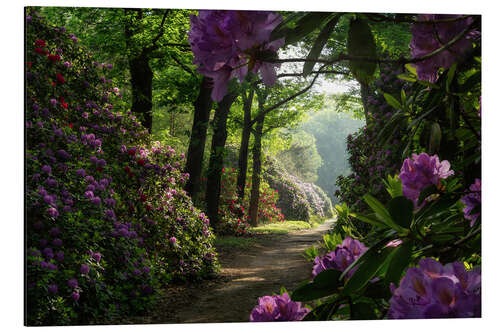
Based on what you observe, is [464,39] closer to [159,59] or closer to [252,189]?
[159,59]

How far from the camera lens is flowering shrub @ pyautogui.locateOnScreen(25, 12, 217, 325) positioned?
8.19 feet

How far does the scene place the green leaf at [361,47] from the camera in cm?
78

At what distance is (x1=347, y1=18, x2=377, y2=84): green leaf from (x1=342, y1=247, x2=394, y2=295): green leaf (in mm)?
304

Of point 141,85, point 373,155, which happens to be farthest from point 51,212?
point 373,155

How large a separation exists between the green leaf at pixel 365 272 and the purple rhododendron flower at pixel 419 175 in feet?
0.96

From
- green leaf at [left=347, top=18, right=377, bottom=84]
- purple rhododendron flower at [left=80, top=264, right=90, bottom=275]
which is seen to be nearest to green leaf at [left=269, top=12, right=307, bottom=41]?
green leaf at [left=347, top=18, right=377, bottom=84]

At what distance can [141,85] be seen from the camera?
154 inches

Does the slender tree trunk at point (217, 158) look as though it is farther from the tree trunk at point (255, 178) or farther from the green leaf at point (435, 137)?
the green leaf at point (435, 137)

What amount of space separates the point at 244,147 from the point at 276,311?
2.95m

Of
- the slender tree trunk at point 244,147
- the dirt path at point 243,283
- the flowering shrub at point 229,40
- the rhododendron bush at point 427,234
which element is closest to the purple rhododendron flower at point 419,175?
the rhododendron bush at point 427,234

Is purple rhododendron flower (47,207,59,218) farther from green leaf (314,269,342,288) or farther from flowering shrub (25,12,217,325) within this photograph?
green leaf (314,269,342,288)

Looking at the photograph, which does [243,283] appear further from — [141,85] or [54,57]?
[54,57]
